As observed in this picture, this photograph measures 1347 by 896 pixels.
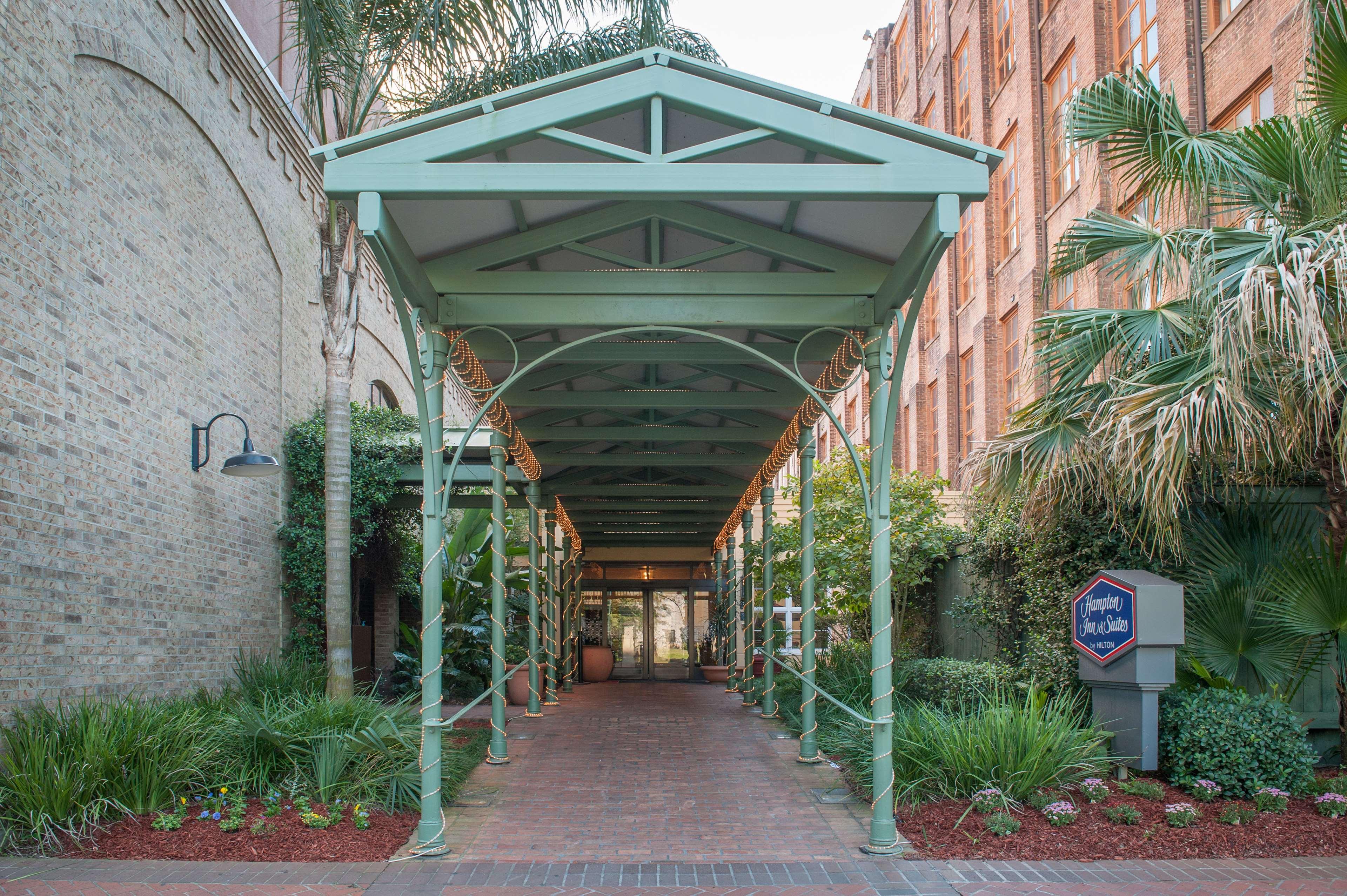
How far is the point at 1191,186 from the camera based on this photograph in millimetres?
8477

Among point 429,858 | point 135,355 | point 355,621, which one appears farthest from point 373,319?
point 429,858

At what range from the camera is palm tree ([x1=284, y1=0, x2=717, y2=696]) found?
10.3 m

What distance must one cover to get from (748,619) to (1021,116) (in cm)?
1103

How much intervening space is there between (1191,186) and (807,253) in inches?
131

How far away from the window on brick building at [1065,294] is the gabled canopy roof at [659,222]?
9.16 meters

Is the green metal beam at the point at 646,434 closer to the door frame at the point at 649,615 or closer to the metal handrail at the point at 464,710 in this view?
the metal handrail at the point at 464,710

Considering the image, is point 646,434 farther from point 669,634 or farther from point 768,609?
point 669,634

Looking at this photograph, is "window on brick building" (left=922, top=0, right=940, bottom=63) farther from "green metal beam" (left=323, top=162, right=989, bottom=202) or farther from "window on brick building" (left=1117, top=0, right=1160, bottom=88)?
"green metal beam" (left=323, top=162, right=989, bottom=202)

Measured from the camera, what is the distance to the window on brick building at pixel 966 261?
2359 cm

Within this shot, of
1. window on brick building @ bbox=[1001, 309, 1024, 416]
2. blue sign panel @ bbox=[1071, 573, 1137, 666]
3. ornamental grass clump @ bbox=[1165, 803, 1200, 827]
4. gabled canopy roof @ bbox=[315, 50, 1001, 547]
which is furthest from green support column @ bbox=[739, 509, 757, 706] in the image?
ornamental grass clump @ bbox=[1165, 803, 1200, 827]

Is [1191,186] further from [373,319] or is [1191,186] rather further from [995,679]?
[373,319]

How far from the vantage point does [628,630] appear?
83.0 ft

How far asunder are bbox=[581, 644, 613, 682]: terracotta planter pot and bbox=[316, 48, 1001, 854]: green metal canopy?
11541 mm

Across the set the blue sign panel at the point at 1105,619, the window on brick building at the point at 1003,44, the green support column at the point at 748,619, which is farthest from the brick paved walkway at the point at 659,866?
the window on brick building at the point at 1003,44
